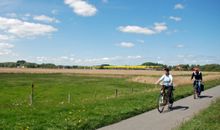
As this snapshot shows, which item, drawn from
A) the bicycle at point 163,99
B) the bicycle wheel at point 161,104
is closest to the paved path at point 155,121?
the bicycle wheel at point 161,104

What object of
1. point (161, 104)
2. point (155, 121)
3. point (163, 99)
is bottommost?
point (155, 121)

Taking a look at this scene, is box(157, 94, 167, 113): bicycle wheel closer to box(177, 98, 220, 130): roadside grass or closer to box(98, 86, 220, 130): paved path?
box(98, 86, 220, 130): paved path

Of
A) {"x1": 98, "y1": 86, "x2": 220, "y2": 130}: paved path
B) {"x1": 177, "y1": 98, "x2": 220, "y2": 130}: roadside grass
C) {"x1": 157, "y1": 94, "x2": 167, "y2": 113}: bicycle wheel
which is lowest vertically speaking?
{"x1": 98, "y1": 86, "x2": 220, "y2": 130}: paved path

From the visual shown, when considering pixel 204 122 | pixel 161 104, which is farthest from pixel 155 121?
pixel 161 104

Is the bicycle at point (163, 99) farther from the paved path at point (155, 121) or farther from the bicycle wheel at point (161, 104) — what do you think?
the paved path at point (155, 121)

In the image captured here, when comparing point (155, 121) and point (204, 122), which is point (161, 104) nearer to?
point (155, 121)

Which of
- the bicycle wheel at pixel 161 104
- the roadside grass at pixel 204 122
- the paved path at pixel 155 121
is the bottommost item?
the paved path at pixel 155 121

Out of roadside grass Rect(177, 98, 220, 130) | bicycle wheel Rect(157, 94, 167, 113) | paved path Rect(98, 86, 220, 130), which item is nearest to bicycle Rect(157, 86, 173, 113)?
bicycle wheel Rect(157, 94, 167, 113)

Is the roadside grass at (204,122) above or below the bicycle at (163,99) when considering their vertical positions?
below

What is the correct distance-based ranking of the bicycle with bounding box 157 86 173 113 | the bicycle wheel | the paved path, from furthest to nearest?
1. the bicycle with bounding box 157 86 173 113
2. the bicycle wheel
3. the paved path

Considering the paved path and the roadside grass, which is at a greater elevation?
the roadside grass

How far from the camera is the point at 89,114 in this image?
14.1 metres

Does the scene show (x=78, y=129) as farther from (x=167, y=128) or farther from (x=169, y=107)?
(x=169, y=107)

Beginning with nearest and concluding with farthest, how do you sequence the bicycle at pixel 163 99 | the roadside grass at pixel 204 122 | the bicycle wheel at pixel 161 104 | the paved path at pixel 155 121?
1. the roadside grass at pixel 204 122
2. the paved path at pixel 155 121
3. the bicycle wheel at pixel 161 104
4. the bicycle at pixel 163 99
